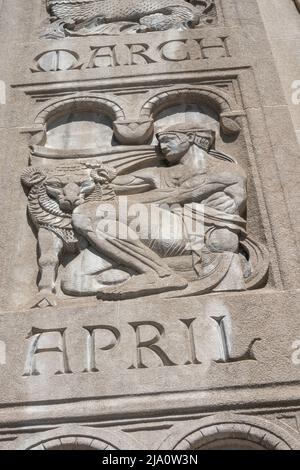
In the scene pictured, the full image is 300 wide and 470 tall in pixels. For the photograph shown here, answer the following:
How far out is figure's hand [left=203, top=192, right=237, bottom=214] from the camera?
6434 mm

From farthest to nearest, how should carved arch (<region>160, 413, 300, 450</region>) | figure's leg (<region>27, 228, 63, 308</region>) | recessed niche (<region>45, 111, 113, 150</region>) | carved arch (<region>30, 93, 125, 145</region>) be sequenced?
1. carved arch (<region>30, 93, 125, 145</region>)
2. recessed niche (<region>45, 111, 113, 150</region>)
3. figure's leg (<region>27, 228, 63, 308</region>)
4. carved arch (<region>160, 413, 300, 450</region>)

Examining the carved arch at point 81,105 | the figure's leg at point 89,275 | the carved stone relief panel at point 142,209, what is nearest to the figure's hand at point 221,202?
the carved stone relief panel at point 142,209

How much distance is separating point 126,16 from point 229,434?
7043mm

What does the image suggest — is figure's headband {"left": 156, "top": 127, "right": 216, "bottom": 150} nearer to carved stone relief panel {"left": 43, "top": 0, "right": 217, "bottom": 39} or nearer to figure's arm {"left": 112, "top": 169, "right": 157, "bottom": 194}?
figure's arm {"left": 112, "top": 169, "right": 157, "bottom": 194}

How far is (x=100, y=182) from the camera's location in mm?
6891

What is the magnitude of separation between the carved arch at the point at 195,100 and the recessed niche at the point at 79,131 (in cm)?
51

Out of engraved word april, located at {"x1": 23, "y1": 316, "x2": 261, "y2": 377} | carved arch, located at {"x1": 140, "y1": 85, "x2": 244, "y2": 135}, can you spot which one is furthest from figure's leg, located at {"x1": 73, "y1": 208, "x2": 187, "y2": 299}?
→ carved arch, located at {"x1": 140, "y1": 85, "x2": 244, "y2": 135}

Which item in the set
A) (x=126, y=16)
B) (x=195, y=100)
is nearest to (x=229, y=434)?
(x=195, y=100)

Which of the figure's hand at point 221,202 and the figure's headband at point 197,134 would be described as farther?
the figure's headband at point 197,134

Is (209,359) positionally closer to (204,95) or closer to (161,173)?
(161,173)

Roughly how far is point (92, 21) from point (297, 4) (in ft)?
9.96

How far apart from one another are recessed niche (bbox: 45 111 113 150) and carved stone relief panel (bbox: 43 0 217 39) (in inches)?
78.8

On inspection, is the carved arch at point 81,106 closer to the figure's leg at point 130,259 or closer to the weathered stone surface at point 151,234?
the weathered stone surface at point 151,234

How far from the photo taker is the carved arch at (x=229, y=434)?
4.61 meters
